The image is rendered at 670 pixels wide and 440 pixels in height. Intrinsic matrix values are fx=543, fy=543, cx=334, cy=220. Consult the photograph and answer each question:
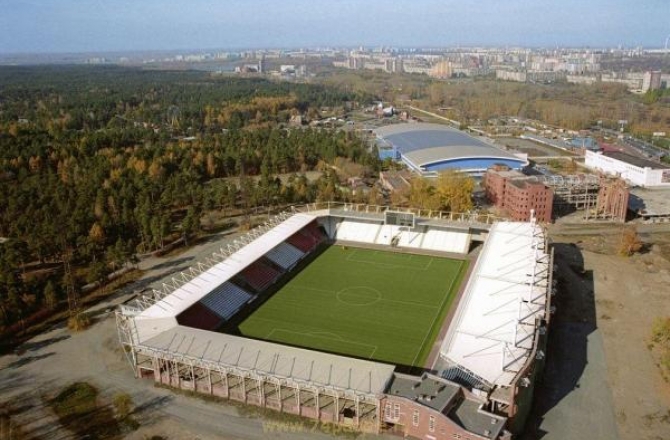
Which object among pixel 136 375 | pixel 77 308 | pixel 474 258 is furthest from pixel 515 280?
pixel 77 308

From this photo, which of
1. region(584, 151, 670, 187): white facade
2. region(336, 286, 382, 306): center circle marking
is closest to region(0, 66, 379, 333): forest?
region(336, 286, 382, 306): center circle marking

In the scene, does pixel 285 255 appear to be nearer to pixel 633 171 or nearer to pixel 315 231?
pixel 315 231

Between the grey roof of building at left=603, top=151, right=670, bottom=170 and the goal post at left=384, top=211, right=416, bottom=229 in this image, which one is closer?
the goal post at left=384, top=211, right=416, bottom=229

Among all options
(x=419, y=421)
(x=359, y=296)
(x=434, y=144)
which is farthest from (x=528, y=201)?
(x=419, y=421)

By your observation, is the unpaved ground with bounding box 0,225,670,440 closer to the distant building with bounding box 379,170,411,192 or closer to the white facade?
the distant building with bounding box 379,170,411,192

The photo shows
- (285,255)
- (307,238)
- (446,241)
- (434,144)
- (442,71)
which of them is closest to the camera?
(285,255)

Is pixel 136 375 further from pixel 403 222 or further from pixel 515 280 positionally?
pixel 403 222
